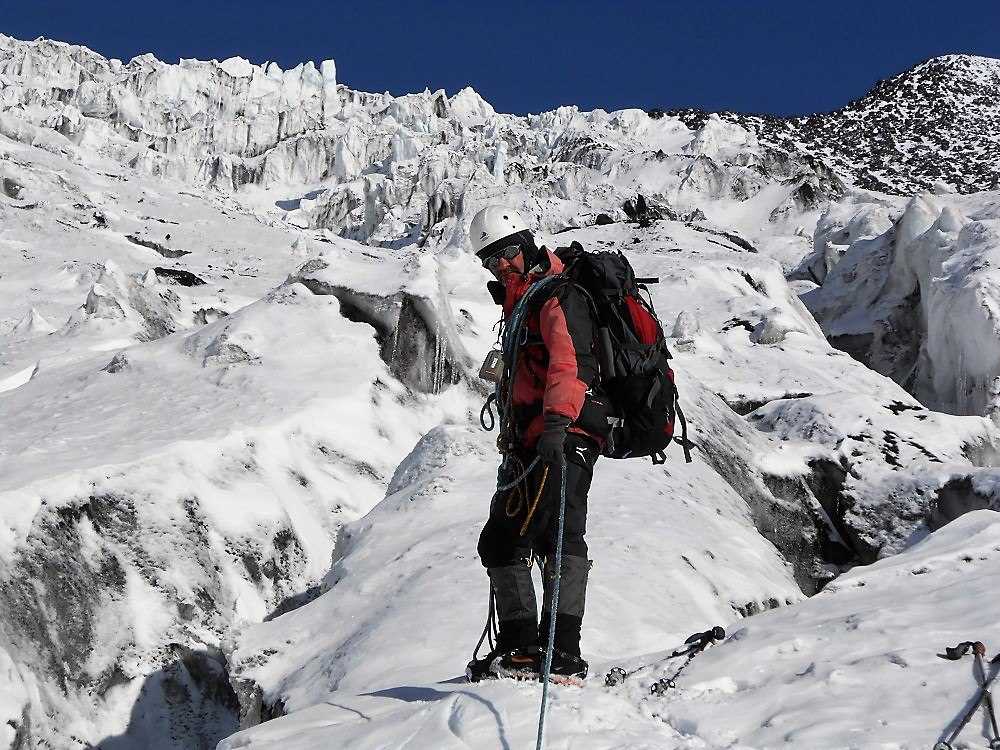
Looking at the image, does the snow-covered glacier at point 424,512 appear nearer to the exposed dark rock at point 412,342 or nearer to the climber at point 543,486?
the exposed dark rock at point 412,342

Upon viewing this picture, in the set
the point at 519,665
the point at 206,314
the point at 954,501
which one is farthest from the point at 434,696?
the point at 206,314

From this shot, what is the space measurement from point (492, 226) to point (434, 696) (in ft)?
8.89

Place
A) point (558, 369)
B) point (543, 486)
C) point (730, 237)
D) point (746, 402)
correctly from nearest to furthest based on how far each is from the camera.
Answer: point (558, 369) < point (543, 486) < point (746, 402) < point (730, 237)

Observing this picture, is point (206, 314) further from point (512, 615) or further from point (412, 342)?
point (512, 615)

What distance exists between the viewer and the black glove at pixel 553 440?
4562 millimetres

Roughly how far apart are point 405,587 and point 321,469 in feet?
15.7

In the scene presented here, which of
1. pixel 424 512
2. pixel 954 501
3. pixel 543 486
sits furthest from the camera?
pixel 954 501

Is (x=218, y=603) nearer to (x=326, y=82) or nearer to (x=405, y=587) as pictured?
(x=405, y=587)

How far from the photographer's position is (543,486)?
15.8 ft

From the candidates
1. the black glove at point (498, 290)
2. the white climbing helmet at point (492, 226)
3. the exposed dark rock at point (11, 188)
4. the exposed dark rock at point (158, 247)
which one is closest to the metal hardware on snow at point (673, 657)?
the black glove at point (498, 290)

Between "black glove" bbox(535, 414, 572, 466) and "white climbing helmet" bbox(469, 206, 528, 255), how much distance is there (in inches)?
54.1

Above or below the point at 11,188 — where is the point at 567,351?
below

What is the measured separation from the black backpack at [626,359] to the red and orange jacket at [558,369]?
9 cm

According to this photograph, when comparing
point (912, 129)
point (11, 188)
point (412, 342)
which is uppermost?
point (912, 129)
